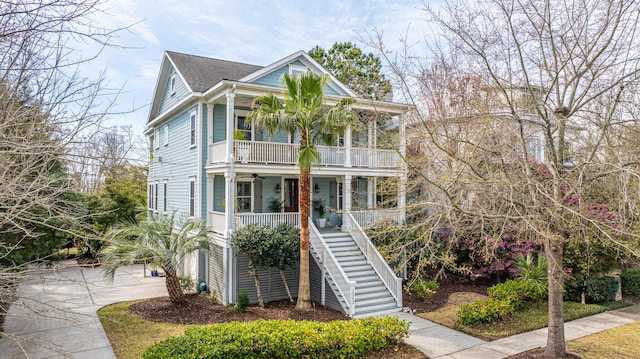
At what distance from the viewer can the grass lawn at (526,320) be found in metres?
10.2

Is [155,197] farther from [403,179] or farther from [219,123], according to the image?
[403,179]

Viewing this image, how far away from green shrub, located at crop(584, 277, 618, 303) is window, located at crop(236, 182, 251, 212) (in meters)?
13.0

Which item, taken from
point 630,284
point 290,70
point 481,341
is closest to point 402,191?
point 481,341

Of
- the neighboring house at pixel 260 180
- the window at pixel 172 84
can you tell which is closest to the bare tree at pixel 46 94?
the neighboring house at pixel 260 180

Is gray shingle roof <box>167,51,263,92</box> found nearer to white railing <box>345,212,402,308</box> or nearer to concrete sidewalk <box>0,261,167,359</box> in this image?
A: white railing <box>345,212,402,308</box>

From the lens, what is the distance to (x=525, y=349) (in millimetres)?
9016

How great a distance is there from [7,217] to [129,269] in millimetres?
18847

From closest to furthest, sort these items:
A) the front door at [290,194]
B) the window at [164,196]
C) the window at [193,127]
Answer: the window at [193,127], the front door at [290,194], the window at [164,196]

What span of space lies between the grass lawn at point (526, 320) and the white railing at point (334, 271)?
3.15 metres

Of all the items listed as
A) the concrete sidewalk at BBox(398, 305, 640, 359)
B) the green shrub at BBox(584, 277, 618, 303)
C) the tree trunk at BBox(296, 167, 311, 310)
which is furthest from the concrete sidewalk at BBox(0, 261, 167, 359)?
the green shrub at BBox(584, 277, 618, 303)

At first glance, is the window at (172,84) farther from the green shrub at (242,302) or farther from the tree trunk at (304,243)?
the green shrub at (242,302)

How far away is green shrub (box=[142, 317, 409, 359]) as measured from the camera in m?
7.42

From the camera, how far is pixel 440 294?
14.4 m

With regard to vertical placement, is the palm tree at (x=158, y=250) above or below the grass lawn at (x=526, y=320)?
above
